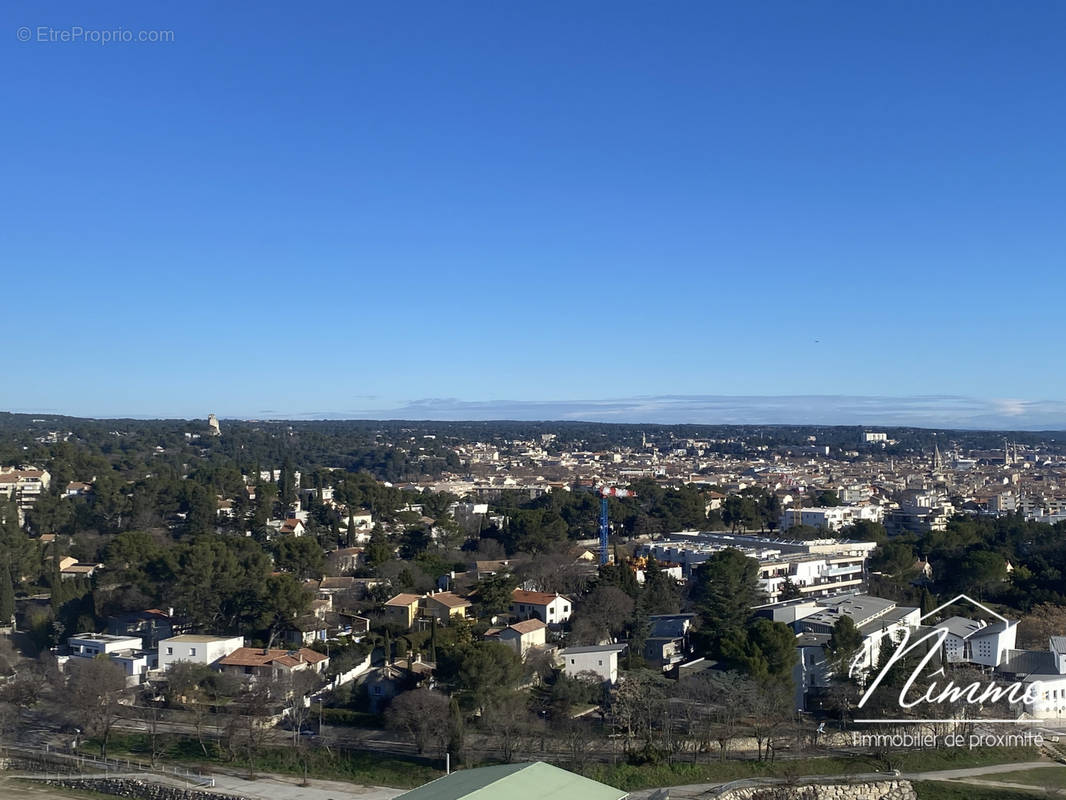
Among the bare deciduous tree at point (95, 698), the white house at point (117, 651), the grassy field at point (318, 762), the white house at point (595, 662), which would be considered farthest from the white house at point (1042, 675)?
the white house at point (117, 651)

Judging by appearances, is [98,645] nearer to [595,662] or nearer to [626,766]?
[595,662]

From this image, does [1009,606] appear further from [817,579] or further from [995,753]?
[995,753]

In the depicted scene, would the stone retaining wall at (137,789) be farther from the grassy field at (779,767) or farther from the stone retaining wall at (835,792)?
the stone retaining wall at (835,792)

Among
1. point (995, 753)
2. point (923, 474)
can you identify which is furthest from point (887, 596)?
point (923, 474)

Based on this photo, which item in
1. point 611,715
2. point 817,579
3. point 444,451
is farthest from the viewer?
point 444,451

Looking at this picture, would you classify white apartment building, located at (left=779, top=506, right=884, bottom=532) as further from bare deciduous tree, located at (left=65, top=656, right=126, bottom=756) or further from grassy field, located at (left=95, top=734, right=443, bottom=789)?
bare deciduous tree, located at (left=65, top=656, right=126, bottom=756)

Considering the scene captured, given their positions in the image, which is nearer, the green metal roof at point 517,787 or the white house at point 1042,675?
the green metal roof at point 517,787
